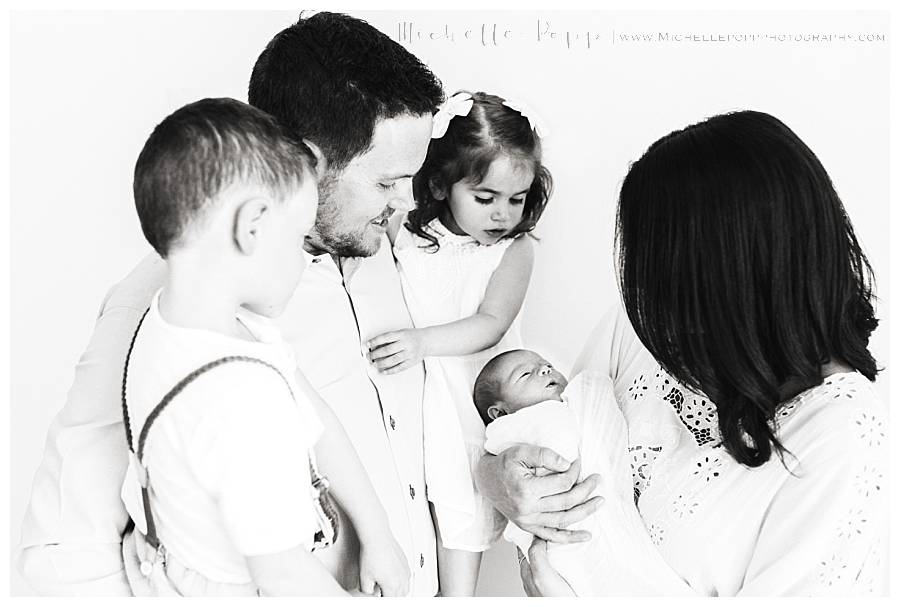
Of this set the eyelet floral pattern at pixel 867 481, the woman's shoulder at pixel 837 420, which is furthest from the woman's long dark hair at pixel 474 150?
the eyelet floral pattern at pixel 867 481

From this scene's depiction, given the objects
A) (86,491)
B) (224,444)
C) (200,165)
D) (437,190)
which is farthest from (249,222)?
(437,190)

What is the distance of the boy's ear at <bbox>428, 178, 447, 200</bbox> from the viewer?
6.89 feet

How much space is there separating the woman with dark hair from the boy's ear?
26.2 inches

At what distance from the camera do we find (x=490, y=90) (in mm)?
2213

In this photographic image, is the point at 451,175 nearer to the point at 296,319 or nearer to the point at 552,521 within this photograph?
the point at 296,319

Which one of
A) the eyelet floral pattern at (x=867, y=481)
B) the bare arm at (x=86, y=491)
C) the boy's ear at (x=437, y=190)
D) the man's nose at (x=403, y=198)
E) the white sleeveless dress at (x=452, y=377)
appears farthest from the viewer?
the boy's ear at (x=437, y=190)

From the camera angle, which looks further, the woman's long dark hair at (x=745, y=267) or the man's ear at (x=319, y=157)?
the man's ear at (x=319, y=157)

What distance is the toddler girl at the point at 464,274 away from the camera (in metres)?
1.85

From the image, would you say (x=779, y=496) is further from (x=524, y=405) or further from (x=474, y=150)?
(x=474, y=150)

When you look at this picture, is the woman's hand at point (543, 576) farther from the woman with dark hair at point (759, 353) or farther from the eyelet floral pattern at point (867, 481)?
the eyelet floral pattern at point (867, 481)

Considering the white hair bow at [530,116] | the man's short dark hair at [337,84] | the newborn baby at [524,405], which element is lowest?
the newborn baby at [524,405]

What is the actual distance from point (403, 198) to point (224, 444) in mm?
700

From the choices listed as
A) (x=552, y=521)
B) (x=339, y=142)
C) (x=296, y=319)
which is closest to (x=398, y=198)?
(x=339, y=142)

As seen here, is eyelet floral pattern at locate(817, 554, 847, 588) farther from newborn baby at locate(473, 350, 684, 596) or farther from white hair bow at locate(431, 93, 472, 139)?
white hair bow at locate(431, 93, 472, 139)
